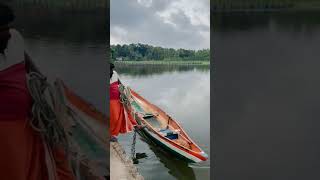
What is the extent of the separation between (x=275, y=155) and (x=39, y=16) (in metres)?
1.91

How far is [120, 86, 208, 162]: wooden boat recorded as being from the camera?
346 inches

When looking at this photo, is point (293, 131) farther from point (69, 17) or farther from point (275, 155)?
point (69, 17)

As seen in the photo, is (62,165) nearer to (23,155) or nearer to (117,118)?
(23,155)

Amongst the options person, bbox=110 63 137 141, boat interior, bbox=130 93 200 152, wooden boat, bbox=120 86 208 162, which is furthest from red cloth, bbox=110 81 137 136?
boat interior, bbox=130 93 200 152

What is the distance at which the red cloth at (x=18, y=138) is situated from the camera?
110 inches

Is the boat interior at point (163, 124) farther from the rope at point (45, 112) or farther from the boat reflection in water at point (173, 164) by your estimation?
the rope at point (45, 112)

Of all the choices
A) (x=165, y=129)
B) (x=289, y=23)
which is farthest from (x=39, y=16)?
(x=165, y=129)

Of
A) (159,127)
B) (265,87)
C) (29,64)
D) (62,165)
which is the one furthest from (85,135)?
(159,127)

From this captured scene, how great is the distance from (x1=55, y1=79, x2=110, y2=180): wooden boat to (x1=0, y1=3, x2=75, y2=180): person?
0.34ft

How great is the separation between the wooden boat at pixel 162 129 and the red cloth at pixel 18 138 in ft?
16.7

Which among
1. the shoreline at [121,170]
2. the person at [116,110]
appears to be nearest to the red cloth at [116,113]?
the person at [116,110]

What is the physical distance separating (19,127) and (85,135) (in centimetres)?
46

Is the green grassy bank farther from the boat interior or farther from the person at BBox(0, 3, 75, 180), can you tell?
the boat interior

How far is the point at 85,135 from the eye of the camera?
283 cm
